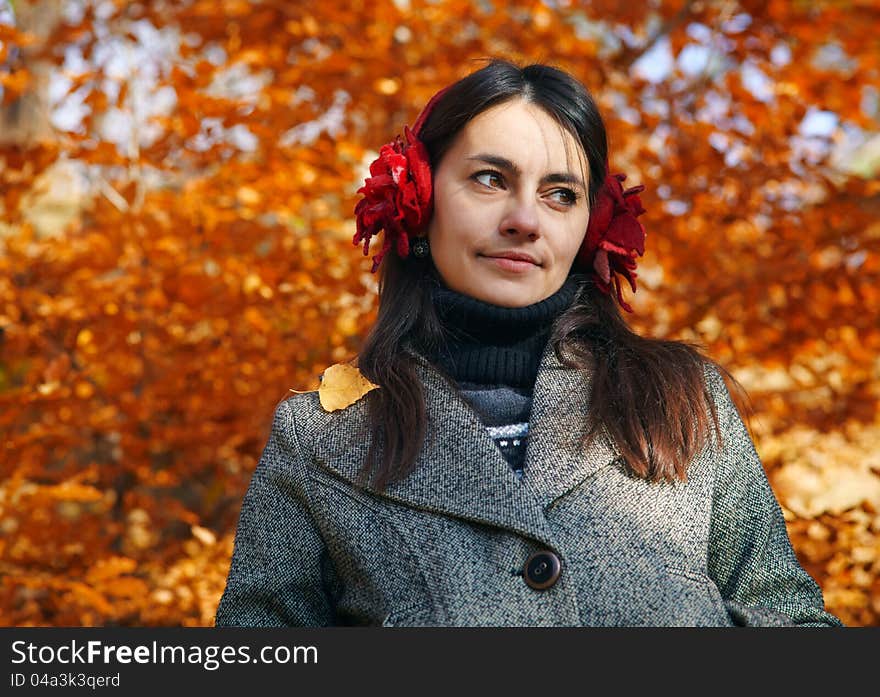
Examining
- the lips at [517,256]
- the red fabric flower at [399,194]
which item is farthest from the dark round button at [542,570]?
the red fabric flower at [399,194]

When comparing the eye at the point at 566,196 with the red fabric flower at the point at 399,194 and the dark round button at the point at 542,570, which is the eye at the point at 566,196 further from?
the dark round button at the point at 542,570

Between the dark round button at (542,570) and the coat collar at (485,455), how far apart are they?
0.03 metres

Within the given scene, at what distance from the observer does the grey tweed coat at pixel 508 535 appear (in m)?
1.88

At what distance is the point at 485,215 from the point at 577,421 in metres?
0.47

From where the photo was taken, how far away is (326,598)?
2061mm

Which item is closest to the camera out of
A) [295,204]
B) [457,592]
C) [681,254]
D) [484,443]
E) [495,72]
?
[457,592]

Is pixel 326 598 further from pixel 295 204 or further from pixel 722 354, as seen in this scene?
pixel 722 354

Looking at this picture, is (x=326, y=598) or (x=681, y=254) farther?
(x=681, y=254)

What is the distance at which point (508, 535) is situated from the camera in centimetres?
192

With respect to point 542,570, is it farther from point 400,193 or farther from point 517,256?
point 400,193

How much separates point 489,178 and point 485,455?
601 millimetres

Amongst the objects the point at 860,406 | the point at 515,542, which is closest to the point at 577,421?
the point at 515,542

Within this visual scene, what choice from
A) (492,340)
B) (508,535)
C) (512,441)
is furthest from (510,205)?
(508,535)

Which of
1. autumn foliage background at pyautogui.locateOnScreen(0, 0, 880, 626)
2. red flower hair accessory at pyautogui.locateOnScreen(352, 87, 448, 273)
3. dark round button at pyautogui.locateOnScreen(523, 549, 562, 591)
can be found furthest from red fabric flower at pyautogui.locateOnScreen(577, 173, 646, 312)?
autumn foliage background at pyautogui.locateOnScreen(0, 0, 880, 626)
